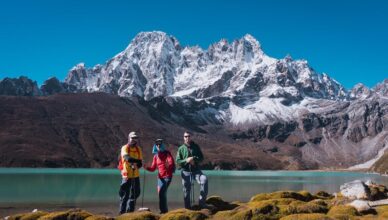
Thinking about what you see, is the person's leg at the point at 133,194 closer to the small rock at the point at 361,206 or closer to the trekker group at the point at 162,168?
the trekker group at the point at 162,168

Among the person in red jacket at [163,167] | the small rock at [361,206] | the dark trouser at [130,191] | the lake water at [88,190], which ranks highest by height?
the person in red jacket at [163,167]

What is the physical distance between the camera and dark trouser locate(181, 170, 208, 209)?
68.4 feet

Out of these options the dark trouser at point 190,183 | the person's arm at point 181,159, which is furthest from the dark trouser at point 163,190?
the person's arm at point 181,159

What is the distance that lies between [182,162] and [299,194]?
35.5 ft

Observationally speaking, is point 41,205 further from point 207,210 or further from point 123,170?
point 207,210

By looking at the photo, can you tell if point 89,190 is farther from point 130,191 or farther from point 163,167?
point 163,167

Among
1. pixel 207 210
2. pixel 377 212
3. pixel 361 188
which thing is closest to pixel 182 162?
pixel 207 210

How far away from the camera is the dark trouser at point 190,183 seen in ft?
68.4

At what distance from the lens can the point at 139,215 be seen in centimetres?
1831

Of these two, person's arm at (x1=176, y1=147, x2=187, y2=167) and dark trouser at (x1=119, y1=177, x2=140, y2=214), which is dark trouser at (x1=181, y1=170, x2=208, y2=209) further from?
dark trouser at (x1=119, y1=177, x2=140, y2=214)

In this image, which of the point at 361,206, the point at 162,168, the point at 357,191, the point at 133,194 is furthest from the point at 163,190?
the point at 357,191

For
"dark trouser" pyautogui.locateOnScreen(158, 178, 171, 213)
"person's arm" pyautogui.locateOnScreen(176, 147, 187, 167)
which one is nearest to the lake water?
"dark trouser" pyautogui.locateOnScreen(158, 178, 171, 213)

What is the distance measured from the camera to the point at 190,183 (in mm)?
21297

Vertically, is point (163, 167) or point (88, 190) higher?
point (163, 167)
